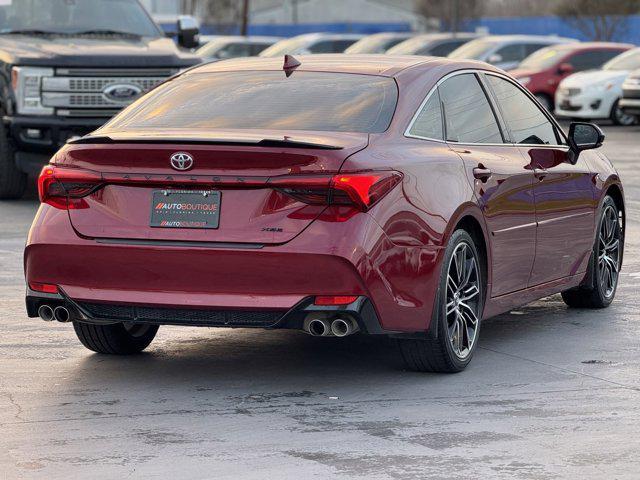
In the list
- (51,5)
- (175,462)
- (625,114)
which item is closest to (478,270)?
(175,462)

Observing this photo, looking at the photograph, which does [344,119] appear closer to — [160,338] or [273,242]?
[273,242]

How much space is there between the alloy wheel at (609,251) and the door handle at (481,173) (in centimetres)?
190

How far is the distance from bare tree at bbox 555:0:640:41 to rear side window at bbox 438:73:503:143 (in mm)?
54694

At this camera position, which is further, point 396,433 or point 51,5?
point 51,5

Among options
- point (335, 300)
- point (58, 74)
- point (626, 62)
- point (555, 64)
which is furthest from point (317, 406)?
point (555, 64)

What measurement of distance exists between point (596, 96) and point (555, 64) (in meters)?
2.75

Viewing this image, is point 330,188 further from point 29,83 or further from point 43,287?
point 29,83

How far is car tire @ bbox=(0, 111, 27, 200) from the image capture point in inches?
638

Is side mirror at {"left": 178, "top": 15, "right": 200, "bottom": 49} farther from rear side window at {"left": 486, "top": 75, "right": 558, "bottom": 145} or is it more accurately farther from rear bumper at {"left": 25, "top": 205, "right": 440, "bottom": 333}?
rear bumper at {"left": 25, "top": 205, "right": 440, "bottom": 333}

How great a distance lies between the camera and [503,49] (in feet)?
123

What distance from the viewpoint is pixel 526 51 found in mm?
38219

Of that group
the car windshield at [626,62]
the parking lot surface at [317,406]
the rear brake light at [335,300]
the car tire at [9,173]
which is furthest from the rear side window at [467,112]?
the car windshield at [626,62]

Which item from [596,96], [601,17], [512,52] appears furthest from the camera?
[601,17]

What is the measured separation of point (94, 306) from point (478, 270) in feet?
6.15
